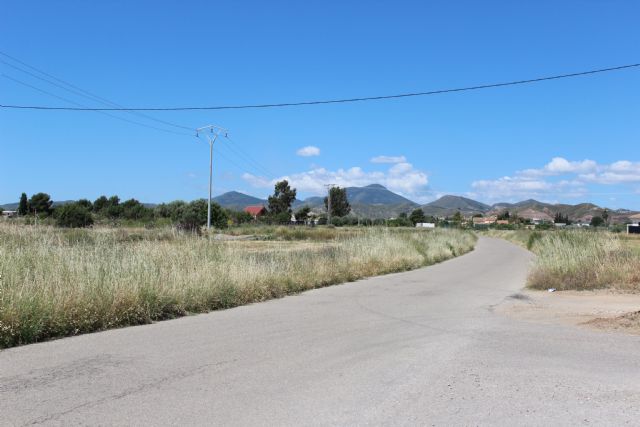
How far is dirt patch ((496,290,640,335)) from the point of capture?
1004 cm

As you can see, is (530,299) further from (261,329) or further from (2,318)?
(2,318)

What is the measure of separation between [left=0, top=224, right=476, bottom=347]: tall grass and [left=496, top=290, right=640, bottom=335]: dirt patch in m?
5.80

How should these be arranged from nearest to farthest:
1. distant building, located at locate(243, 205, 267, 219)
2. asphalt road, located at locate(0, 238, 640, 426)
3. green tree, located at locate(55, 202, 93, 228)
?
asphalt road, located at locate(0, 238, 640, 426), green tree, located at locate(55, 202, 93, 228), distant building, located at locate(243, 205, 267, 219)

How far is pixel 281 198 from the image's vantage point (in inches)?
6093

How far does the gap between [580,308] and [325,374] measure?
8402 millimetres

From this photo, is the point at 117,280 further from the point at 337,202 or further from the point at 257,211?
the point at 257,211

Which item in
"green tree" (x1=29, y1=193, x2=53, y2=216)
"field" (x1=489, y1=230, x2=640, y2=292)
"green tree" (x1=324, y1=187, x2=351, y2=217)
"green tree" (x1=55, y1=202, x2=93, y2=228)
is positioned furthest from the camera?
"green tree" (x1=324, y1=187, x2=351, y2=217)

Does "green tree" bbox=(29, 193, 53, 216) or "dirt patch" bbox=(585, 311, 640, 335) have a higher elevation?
"green tree" bbox=(29, 193, 53, 216)

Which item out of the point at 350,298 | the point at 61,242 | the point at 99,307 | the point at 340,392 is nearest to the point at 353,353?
the point at 340,392

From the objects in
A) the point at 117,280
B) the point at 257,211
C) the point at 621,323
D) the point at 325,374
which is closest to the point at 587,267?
the point at 621,323

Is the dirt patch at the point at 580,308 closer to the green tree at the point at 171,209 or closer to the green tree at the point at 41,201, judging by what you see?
the green tree at the point at 171,209

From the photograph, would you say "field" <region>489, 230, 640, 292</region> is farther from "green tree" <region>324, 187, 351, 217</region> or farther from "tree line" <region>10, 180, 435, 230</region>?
"green tree" <region>324, 187, 351, 217</region>

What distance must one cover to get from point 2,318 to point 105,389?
2874 mm

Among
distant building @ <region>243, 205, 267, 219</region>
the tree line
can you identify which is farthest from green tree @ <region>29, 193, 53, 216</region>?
distant building @ <region>243, 205, 267, 219</region>
